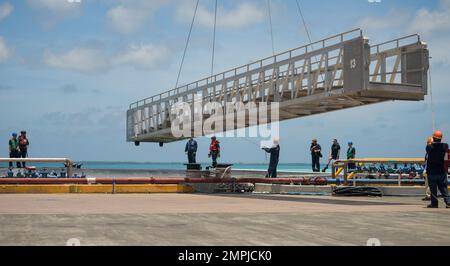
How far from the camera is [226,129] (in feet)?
100

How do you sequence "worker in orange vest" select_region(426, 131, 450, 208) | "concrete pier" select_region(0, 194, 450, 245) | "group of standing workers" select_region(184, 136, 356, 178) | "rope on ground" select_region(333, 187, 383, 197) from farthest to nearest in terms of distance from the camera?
"group of standing workers" select_region(184, 136, 356, 178) → "rope on ground" select_region(333, 187, 383, 197) → "worker in orange vest" select_region(426, 131, 450, 208) → "concrete pier" select_region(0, 194, 450, 245)

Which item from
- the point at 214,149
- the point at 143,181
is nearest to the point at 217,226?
the point at 143,181

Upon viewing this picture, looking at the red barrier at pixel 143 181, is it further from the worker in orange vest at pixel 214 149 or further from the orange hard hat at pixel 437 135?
the orange hard hat at pixel 437 135

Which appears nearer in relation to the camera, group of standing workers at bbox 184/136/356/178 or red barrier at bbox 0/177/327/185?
red barrier at bbox 0/177/327/185

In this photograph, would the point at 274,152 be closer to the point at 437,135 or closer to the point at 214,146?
the point at 214,146

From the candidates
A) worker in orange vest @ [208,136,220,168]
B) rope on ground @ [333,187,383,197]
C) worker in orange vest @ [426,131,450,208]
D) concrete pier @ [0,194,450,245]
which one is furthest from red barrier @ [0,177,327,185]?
worker in orange vest @ [426,131,450,208]

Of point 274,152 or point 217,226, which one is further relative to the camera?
point 274,152

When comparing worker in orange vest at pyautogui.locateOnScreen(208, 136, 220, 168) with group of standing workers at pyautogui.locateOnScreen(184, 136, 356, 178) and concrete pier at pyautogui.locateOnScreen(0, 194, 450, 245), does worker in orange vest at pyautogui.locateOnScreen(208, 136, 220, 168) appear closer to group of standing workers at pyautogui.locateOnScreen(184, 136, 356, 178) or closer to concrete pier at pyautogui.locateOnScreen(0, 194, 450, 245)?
group of standing workers at pyautogui.locateOnScreen(184, 136, 356, 178)

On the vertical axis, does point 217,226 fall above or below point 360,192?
below

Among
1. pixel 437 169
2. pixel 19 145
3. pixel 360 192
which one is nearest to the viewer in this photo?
pixel 437 169

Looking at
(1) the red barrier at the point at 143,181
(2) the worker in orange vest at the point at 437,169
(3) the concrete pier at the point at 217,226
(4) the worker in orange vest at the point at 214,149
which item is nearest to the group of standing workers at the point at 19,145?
(1) the red barrier at the point at 143,181

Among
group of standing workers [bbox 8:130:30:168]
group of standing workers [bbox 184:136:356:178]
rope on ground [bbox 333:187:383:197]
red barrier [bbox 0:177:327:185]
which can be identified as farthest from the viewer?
group of standing workers [bbox 8:130:30:168]

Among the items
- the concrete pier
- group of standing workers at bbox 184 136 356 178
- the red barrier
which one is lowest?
the concrete pier
